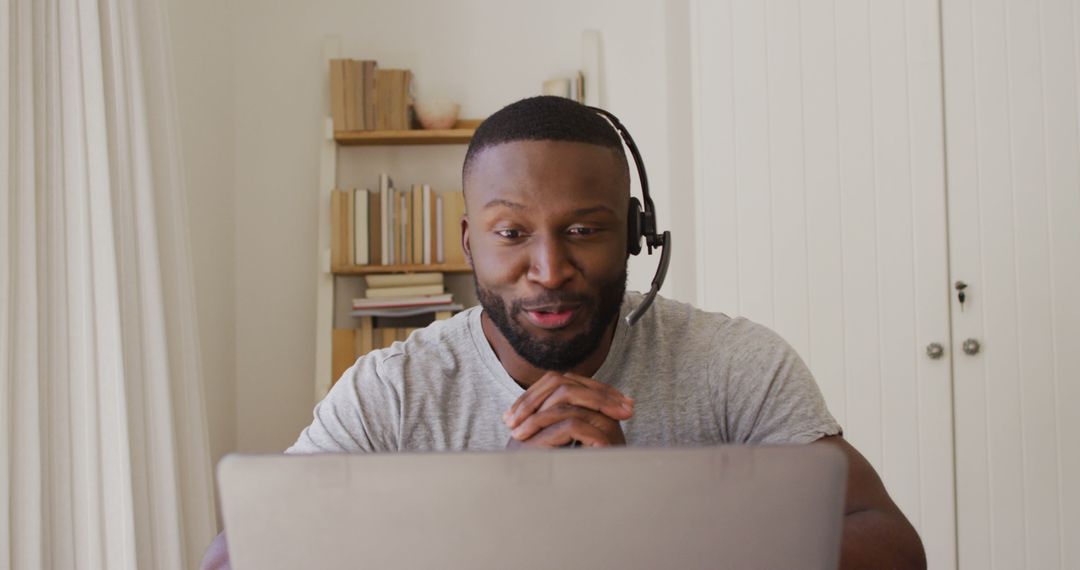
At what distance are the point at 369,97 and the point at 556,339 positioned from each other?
2.00 metres

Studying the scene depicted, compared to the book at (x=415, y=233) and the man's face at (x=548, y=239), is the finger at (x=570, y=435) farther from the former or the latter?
the book at (x=415, y=233)

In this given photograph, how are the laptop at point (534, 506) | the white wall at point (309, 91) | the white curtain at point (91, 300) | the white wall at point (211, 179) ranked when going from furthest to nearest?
the white wall at point (309, 91) → the white wall at point (211, 179) → the white curtain at point (91, 300) → the laptop at point (534, 506)

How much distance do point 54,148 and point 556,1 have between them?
69.9 inches

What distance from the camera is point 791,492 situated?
0.61m

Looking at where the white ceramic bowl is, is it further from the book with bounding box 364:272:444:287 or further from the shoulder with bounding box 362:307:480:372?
the shoulder with bounding box 362:307:480:372

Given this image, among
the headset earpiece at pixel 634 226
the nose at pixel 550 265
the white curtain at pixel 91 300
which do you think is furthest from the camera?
the white curtain at pixel 91 300

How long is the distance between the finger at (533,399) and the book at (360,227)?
210 centimetres

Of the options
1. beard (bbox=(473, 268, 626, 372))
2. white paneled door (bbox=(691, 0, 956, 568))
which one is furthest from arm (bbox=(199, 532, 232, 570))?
white paneled door (bbox=(691, 0, 956, 568))

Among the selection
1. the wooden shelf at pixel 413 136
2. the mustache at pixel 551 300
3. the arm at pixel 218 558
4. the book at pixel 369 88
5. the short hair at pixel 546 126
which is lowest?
the arm at pixel 218 558

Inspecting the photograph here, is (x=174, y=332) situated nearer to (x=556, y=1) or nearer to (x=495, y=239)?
(x=495, y=239)

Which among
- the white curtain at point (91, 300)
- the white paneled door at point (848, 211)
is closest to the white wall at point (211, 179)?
the white curtain at point (91, 300)

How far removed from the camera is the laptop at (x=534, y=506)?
60 centimetres

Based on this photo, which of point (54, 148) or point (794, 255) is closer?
point (54, 148)

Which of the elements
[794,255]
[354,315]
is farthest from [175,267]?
[794,255]
